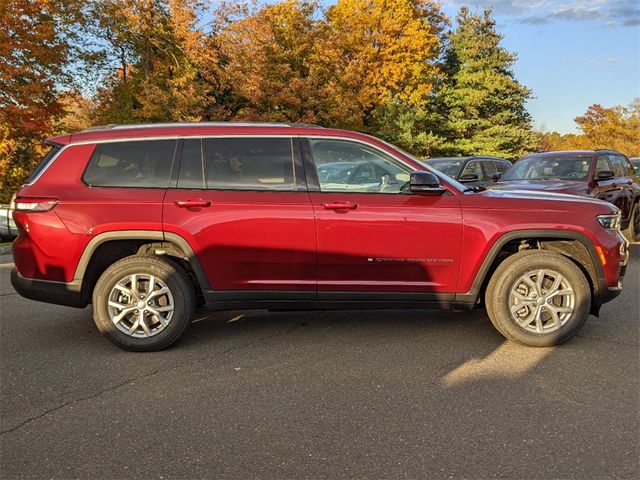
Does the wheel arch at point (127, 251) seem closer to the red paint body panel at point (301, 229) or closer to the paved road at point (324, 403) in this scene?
the red paint body panel at point (301, 229)

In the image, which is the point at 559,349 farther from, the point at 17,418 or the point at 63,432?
the point at 17,418

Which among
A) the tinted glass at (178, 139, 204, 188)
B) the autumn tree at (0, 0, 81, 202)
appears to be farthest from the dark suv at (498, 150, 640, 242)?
the autumn tree at (0, 0, 81, 202)

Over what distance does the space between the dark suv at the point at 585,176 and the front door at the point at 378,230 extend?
442cm

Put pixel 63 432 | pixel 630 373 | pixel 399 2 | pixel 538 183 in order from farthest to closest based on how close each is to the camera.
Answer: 1. pixel 399 2
2. pixel 538 183
3. pixel 630 373
4. pixel 63 432

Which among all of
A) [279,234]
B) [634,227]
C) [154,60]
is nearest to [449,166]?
[634,227]

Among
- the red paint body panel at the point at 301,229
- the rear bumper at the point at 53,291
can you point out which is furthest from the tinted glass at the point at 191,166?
the rear bumper at the point at 53,291

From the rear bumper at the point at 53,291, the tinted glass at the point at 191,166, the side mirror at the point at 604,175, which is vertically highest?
the tinted glass at the point at 191,166

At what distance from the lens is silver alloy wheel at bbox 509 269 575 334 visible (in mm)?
4359

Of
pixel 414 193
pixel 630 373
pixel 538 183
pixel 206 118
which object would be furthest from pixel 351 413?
pixel 206 118

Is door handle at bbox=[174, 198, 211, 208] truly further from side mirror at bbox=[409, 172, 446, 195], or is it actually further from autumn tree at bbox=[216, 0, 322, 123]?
autumn tree at bbox=[216, 0, 322, 123]

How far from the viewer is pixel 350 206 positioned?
425cm

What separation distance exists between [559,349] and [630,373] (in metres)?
0.60

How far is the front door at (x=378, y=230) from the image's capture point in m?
4.26

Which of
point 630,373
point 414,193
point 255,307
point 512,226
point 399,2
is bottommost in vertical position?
point 630,373
